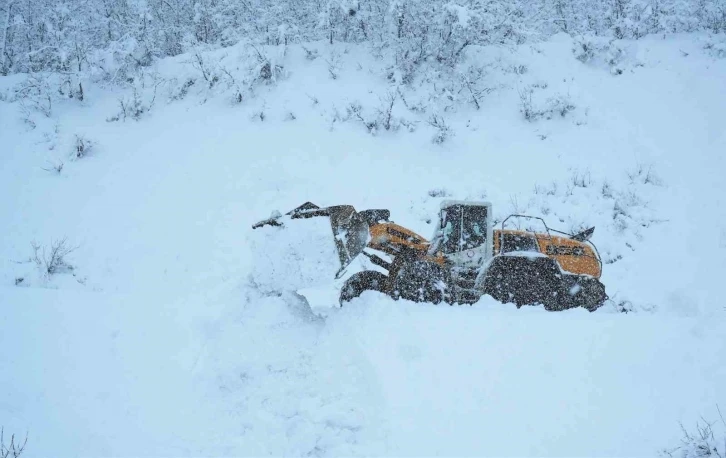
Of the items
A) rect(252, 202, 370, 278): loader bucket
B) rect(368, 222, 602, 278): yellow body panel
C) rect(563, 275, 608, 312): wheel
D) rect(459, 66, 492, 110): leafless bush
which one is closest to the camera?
rect(252, 202, 370, 278): loader bucket

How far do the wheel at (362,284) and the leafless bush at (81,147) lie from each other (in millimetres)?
10649

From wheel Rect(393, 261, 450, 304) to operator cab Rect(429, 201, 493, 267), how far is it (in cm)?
116

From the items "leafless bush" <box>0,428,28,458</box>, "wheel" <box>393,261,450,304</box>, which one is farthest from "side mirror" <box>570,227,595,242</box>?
"leafless bush" <box>0,428,28,458</box>

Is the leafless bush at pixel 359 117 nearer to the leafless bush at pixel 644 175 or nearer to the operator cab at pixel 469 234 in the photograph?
the operator cab at pixel 469 234

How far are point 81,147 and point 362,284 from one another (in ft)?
35.7

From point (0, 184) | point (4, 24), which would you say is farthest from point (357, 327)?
point (4, 24)

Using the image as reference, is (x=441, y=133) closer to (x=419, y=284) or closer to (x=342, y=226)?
(x=419, y=284)

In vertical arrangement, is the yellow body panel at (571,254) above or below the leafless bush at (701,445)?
below

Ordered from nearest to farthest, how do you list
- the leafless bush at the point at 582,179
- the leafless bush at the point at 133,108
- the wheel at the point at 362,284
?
1. the wheel at the point at 362,284
2. the leafless bush at the point at 582,179
3. the leafless bush at the point at 133,108

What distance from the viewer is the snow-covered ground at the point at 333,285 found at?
4.49 meters

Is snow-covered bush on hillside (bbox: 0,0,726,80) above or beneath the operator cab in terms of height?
above

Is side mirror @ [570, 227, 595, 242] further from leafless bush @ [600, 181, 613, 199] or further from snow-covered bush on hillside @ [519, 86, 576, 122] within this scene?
snow-covered bush on hillside @ [519, 86, 576, 122]

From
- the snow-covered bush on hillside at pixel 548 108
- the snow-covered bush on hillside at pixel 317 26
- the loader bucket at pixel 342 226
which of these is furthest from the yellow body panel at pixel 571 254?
the snow-covered bush on hillside at pixel 317 26

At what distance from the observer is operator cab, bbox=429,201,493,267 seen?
25.8 ft
